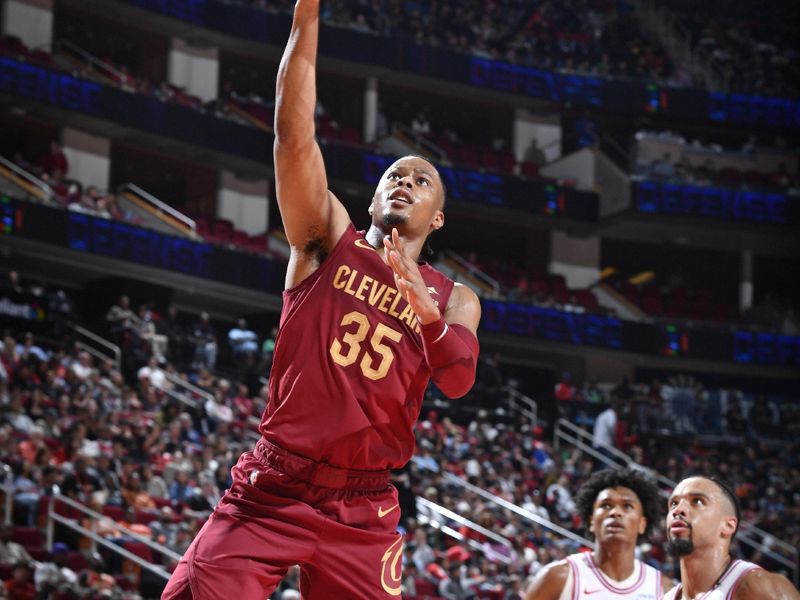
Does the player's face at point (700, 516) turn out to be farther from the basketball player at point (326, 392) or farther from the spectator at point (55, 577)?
the spectator at point (55, 577)

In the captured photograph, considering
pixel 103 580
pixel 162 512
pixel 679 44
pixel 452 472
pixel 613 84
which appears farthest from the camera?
pixel 679 44

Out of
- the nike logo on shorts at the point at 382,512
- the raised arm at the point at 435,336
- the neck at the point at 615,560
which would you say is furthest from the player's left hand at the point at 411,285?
the neck at the point at 615,560

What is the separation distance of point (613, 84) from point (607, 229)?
3.55 metres

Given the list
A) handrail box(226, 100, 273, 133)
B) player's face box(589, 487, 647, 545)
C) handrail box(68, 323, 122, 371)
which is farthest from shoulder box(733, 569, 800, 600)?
handrail box(226, 100, 273, 133)

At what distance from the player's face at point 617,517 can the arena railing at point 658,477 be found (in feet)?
41.1

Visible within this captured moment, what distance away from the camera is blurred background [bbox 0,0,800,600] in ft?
51.7

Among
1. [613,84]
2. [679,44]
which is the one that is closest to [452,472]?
[613,84]

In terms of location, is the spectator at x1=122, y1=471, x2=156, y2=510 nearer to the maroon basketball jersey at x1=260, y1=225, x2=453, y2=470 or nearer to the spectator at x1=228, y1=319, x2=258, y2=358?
the spectator at x1=228, y1=319, x2=258, y2=358

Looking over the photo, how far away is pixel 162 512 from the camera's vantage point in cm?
1348

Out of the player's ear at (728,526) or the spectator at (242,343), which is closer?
the player's ear at (728,526)

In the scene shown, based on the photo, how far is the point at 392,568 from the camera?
4.75m

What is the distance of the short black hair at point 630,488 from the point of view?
740 centimetres

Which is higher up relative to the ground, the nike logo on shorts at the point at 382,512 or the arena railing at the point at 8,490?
the nike logo on shorts at the point at 382,512

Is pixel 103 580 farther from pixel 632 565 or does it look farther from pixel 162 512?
pixel 632 565
